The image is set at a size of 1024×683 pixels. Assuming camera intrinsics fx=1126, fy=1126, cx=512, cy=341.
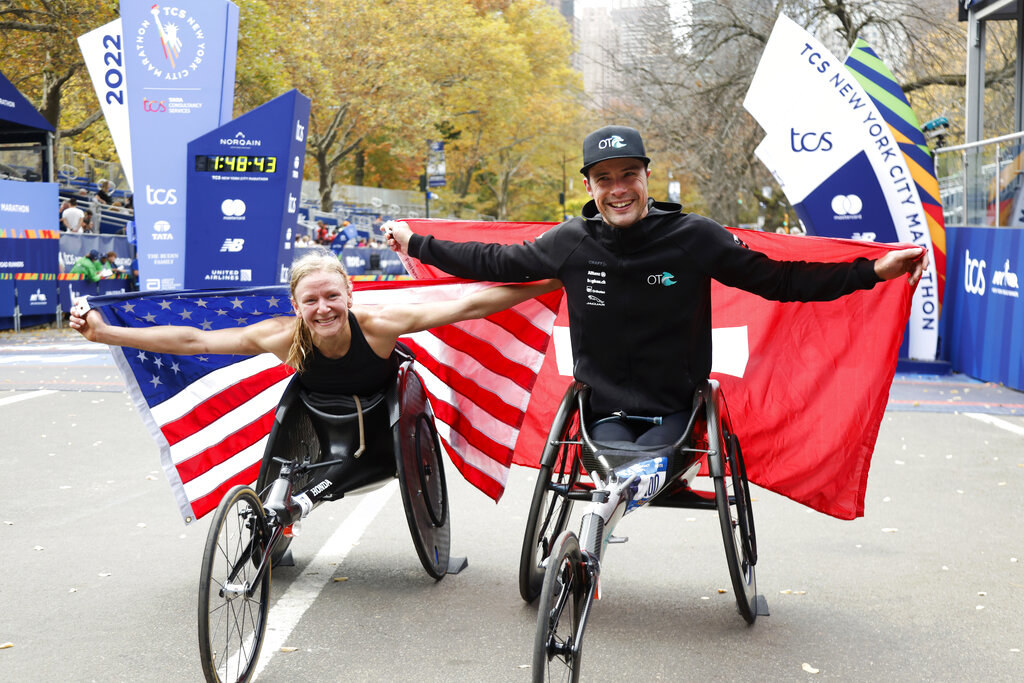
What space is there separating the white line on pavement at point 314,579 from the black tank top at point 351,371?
99 centimetres

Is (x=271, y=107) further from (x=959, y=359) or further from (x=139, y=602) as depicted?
(x=139, y=602)

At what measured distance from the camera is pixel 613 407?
15.0 ft


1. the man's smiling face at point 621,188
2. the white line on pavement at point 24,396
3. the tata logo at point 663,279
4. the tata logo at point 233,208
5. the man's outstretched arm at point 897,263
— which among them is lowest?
the white line on pavement at point 24,396

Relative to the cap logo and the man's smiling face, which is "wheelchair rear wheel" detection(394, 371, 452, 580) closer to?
the man's smiling face

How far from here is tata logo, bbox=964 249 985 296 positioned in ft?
45.4

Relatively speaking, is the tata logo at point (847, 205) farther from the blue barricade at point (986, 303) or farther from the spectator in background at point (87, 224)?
the spectator in background at point (87, 224)

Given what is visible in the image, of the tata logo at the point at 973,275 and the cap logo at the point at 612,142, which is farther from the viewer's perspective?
the tata logo at the point at 973,275

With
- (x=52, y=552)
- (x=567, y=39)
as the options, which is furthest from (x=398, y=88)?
(x=52, y=552)

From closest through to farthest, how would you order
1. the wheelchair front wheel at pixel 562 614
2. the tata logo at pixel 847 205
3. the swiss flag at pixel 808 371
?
the wheelchair front wheel at pixel 562 614 → the swiss flag at pixel 808 371 → the tata logo at pixel 847 205

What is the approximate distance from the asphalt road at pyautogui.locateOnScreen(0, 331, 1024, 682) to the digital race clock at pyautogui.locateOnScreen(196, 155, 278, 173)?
749 centimetres

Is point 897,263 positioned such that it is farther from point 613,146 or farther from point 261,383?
point 261,383

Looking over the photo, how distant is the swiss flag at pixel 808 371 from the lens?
17.7ft

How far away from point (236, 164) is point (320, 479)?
36.8 feet

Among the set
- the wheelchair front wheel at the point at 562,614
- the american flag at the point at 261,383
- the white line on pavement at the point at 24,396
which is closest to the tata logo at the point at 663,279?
the american flag at the point at 261,383
